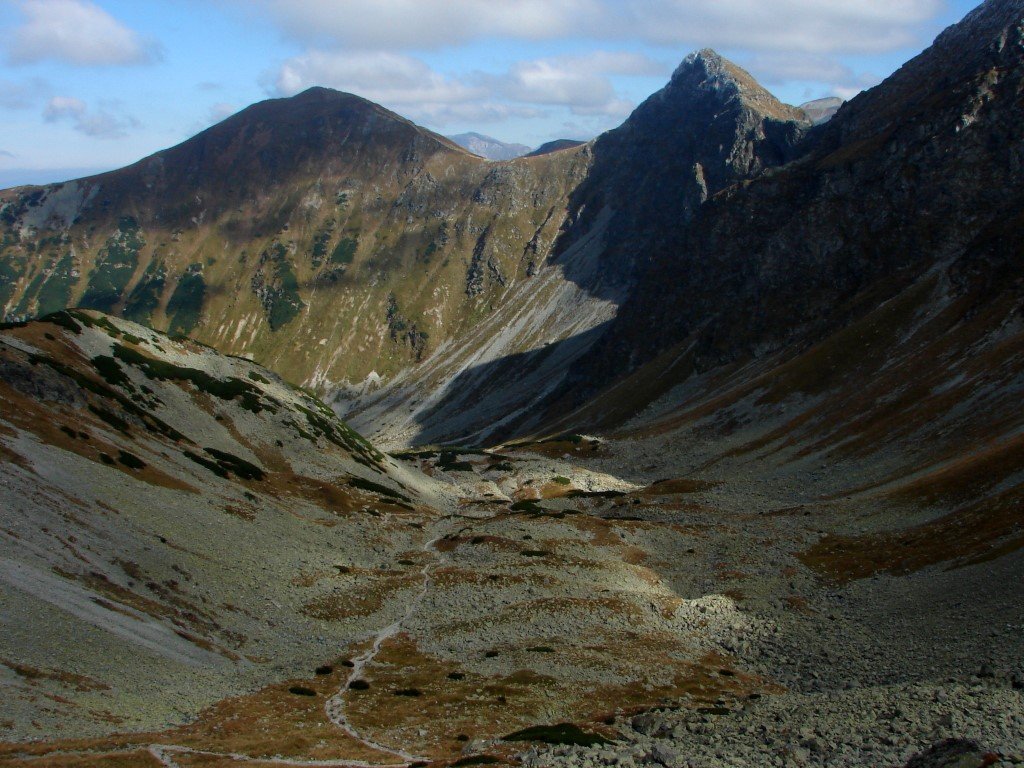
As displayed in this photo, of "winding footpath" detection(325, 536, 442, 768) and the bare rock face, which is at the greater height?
the bare rock face

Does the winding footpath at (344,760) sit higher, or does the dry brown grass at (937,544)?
the dry brown grass at (937,544)

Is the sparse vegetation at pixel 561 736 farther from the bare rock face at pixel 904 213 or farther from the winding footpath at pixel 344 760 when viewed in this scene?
the bare rock face at pixel 904 213

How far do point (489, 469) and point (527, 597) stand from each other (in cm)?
7539

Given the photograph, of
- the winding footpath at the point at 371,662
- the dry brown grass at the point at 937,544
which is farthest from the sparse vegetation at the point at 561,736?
the dry brown grass at the point at 937,544

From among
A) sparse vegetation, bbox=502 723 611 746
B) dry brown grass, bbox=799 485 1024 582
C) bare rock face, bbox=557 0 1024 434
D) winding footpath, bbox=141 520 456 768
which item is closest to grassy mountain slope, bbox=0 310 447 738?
winding footpath, bbox=141 520 456 768

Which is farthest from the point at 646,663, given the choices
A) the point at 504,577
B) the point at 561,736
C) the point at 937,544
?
the point at 937,544

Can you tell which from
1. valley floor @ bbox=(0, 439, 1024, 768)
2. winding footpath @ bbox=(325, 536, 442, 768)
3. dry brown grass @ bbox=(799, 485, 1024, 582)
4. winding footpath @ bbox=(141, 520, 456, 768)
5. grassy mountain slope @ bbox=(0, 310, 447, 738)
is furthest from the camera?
dry brown grass @ bbox=(799, 485, 1024, 582)

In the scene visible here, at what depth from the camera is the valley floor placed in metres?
31.2

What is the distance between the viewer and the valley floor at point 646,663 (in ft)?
102

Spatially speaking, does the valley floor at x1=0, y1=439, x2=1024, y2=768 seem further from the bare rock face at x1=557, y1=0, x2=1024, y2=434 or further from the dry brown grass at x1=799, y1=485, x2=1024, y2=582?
the bare rock face at x1=557, y1=0, x2=1024, y2=434

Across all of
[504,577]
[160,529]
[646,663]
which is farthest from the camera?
[504,577]

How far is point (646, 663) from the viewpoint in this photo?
4788 cm

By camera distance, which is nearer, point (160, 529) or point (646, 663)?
point (646, 663)

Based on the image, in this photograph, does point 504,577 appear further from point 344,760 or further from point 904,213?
point 904,213
